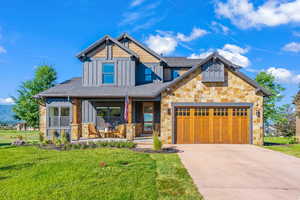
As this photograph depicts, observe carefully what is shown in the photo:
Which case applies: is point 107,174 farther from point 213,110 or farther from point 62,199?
point 213,110

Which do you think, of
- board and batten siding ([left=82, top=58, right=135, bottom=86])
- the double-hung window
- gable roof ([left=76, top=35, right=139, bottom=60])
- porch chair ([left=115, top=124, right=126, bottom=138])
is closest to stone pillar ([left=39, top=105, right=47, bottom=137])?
board and batten siding ([left=82, top=58, right=135, bottom=86])

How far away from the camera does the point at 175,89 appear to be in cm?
1198

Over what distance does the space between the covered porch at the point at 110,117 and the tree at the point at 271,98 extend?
15393mm

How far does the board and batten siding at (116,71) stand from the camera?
1449 cm

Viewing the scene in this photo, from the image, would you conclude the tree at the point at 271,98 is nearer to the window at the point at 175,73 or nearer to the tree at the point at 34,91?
the window at the point at 175,73

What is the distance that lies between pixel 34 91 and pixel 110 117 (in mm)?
17586

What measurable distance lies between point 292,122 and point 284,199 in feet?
78.4

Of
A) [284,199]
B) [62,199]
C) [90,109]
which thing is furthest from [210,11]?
[62,199]

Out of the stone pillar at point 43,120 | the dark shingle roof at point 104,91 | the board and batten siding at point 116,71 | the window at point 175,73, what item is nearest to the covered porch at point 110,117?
the dark shingle roof at point 104,91

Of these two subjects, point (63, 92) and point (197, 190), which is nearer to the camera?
point (197, 190)

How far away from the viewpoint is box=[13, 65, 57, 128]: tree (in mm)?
25672

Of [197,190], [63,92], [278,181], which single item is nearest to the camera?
[197,190]

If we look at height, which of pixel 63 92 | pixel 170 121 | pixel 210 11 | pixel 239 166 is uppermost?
pixel 210 11

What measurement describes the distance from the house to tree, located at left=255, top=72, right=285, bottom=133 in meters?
11.9
